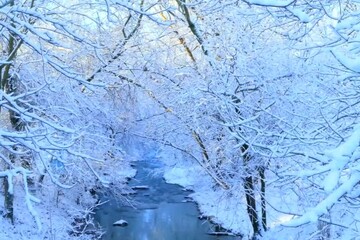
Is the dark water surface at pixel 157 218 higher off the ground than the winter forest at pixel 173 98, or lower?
lower

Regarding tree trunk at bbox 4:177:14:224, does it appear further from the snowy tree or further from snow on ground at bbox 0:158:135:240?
snow on ground at bbox 0:158:135:240

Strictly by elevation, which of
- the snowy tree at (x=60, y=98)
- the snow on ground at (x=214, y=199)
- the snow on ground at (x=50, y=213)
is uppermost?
the snowy tree at (x=60, y=98)

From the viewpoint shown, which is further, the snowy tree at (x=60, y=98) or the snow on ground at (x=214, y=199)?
the snow on ground at (x=214, y=199)

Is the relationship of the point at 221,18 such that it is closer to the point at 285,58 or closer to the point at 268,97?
the point at 285,58

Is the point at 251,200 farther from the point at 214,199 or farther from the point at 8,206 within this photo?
the point at 214,199

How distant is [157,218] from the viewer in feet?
50.1

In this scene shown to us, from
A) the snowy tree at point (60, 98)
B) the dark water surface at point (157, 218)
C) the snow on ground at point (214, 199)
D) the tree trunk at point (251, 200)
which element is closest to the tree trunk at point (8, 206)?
the snowy tree at point (60, 98)

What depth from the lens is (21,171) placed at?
372cm

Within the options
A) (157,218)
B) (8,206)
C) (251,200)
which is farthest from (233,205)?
(8,206)

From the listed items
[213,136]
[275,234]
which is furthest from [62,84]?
[275,234]

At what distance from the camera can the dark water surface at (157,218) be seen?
13.4m

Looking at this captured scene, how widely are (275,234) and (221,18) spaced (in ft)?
16.4

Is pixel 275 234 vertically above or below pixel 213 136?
below

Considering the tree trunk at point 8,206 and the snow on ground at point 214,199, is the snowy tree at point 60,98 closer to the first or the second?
the tree trunk at point 8,206
